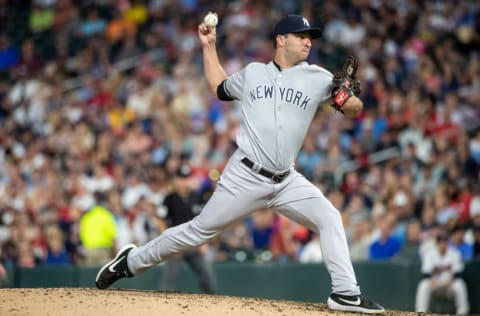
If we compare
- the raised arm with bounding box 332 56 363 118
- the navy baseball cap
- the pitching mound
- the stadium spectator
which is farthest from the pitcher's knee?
the stadium spectator

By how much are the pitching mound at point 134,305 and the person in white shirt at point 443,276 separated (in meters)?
4.59

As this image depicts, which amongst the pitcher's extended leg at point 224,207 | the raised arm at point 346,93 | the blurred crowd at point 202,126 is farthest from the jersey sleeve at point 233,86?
the blurred crowd at point 202,126

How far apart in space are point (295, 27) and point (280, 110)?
574 millimetres

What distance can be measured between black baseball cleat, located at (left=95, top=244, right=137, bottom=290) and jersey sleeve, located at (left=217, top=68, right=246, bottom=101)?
1.31 metres

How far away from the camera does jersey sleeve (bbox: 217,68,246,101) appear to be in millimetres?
7078

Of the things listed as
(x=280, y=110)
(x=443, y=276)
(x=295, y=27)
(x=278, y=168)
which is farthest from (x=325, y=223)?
(x=443, y=276)

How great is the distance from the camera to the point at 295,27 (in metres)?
6.95

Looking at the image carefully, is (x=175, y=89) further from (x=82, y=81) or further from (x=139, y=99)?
(x=82, y=81)

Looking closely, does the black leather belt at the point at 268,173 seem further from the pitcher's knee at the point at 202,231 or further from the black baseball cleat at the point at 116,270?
the black baseball cleat at the point at 116,270

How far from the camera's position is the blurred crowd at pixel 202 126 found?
12680 mm

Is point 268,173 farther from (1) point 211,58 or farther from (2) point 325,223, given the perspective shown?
(1) point 211,58

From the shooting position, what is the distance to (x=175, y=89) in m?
15.9

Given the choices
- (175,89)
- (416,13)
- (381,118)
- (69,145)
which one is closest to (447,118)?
(381,118)

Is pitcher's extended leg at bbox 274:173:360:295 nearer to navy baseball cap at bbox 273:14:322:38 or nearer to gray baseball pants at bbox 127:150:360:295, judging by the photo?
gray baseball pants at bbox 127:150:360:295
